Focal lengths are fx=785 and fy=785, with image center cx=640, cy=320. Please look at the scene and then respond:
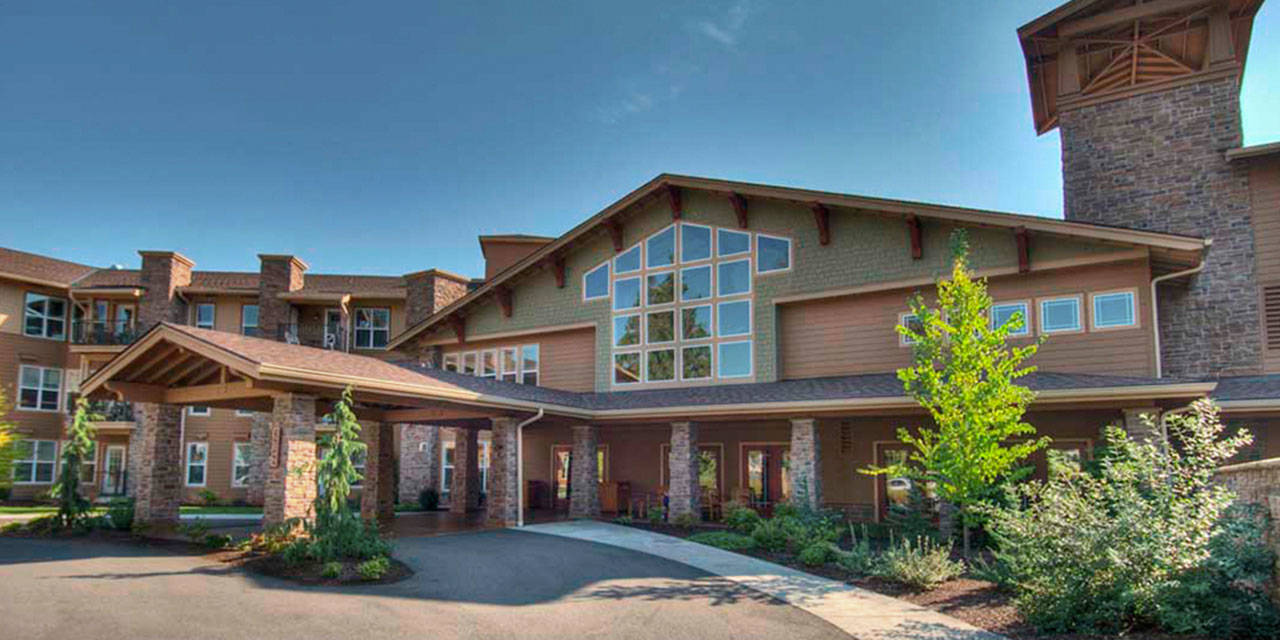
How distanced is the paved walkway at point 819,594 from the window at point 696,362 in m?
5.21

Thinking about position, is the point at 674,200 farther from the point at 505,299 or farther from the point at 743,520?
the point at 743,520

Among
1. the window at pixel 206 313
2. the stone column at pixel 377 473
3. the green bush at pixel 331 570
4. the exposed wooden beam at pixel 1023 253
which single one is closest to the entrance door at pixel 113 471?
the window at pixel 206 313

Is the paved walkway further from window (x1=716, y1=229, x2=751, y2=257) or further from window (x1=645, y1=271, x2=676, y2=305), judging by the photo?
window (x1=716, y1=229, x2=751, y2=257)

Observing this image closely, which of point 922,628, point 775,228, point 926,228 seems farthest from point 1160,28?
→ point 922,628

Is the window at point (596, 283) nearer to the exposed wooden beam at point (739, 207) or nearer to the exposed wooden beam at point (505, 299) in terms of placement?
the exposed wooden beam at point (505, 299)

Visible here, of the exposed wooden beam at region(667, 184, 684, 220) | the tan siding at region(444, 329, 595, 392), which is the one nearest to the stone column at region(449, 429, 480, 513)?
the tan siding at region(444, 329, 595, 392)

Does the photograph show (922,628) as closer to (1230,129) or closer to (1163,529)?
(1163,529)

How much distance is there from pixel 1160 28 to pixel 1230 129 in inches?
116

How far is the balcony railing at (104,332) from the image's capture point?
30.3 meters

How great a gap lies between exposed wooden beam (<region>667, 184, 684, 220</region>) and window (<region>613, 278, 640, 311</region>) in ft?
6.82

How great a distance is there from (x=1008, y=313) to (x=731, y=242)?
6.85 meters

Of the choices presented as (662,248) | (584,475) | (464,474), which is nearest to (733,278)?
(662,248)

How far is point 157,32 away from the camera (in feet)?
64.5

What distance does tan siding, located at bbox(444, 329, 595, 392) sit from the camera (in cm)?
2259
